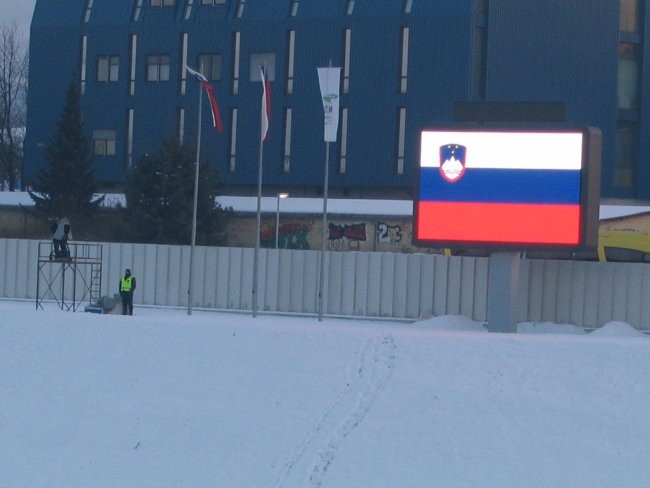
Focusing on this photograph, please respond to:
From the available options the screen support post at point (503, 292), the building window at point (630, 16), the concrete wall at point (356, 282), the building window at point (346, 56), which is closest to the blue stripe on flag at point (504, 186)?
the screen support post at point (503, 292)

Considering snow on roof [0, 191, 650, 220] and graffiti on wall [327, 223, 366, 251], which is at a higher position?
snow on roof [0, 191, 650, 220]

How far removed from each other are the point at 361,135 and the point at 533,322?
26744 millimetres

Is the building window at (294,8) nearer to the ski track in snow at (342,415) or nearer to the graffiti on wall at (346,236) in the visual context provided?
the graffiti on wall at (346,236)

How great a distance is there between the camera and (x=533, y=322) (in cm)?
3138

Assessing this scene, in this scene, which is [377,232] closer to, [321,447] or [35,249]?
[35,249]

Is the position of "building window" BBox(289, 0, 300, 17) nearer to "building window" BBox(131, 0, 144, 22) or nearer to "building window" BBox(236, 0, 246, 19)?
"building window" BBox(236, 0, 246, 19)

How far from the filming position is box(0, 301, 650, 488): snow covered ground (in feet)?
53.9

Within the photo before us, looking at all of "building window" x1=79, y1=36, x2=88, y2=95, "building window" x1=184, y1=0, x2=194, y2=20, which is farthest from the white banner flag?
"building window" x1=79, y1=36, x2=88, y2=95

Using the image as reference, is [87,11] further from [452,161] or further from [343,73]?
[452,161]

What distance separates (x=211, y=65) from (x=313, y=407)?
44174 millimetres

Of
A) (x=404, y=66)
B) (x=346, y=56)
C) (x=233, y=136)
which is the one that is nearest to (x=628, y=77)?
(x=404, y=66)

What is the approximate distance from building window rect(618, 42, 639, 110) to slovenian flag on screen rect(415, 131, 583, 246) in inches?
1356

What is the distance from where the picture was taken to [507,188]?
25484 mm

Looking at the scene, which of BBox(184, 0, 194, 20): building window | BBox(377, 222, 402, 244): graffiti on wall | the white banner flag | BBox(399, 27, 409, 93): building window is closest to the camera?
the white banner flag
